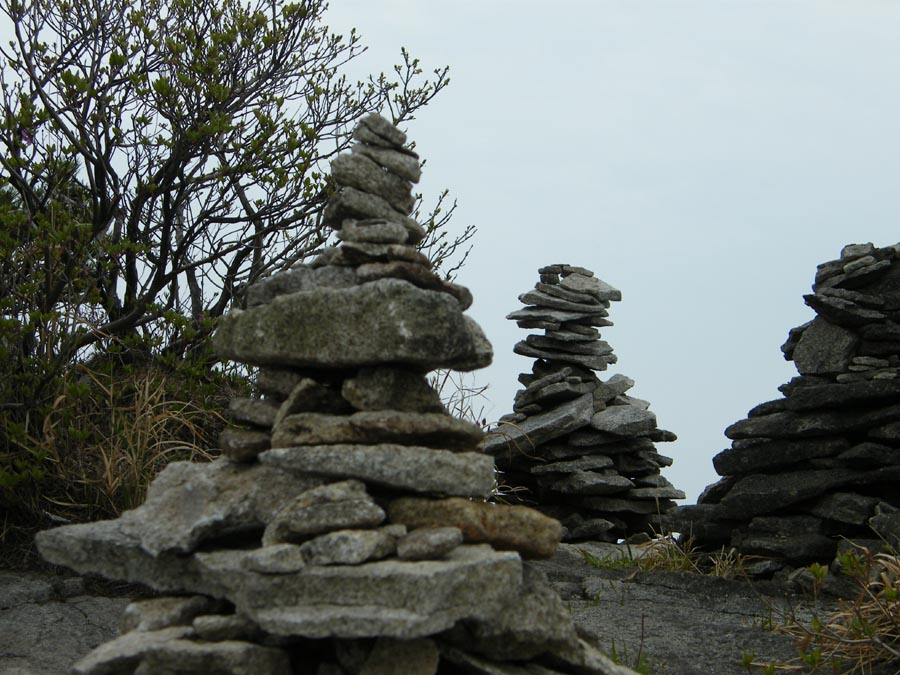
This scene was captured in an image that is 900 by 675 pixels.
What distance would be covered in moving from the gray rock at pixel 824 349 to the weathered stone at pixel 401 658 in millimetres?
5848

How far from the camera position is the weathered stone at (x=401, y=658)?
3.56m

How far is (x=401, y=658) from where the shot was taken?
3.58 meters

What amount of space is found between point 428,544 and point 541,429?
6777 mm

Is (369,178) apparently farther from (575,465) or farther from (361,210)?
(575,465)

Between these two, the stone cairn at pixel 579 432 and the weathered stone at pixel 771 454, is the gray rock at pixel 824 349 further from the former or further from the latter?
the stone cairn at pixel 579 432

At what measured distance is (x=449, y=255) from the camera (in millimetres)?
10438

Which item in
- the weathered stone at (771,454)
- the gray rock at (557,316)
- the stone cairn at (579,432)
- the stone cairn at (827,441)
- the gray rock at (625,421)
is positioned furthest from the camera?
the gray rock at (557,316)

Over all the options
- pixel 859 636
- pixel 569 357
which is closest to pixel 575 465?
pixel 569 357

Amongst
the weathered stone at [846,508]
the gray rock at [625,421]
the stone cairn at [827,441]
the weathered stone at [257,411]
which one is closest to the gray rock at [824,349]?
the stone cairn at [827,441]

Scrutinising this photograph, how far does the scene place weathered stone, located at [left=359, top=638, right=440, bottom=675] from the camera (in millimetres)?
3559

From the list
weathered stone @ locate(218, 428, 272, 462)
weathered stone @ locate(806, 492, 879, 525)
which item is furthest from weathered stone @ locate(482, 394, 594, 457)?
weathered stone @ locate(218, 428, 272, 462)

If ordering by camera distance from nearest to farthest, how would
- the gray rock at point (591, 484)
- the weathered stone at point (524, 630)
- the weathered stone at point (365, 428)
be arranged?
the weathered stone at point (524, 630)
the weathered stone at point (365, 428)
the gray rock at point (591, 484)

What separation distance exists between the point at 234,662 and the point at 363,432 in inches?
37.3

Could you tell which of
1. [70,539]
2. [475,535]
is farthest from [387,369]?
[70,539]
